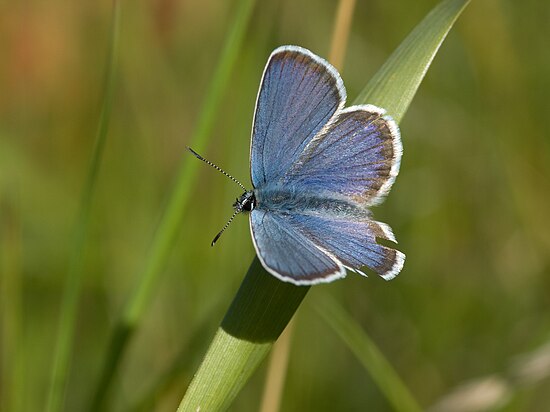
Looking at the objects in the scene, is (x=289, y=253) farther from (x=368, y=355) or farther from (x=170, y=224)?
(x=368, y=355)

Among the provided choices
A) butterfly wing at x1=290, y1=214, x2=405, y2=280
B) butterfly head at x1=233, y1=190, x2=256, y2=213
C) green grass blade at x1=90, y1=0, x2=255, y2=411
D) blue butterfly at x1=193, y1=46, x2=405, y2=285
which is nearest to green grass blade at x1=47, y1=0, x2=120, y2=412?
green grass blade at x1=90, y1=0, x2=255, y2=411

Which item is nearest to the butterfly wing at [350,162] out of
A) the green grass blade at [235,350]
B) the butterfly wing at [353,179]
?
the butterfly wing at [353,179]

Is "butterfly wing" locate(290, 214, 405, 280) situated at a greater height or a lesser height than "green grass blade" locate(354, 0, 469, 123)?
lesser

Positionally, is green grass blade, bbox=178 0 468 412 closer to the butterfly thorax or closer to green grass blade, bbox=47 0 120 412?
the butterfly thorax

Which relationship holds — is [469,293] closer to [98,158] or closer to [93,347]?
[93,347]

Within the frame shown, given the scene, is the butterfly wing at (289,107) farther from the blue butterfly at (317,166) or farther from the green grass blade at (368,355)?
the green grass blade at (368,355)

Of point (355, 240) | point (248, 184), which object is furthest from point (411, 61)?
point (248, 184)

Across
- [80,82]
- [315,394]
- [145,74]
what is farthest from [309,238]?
[80,82]
